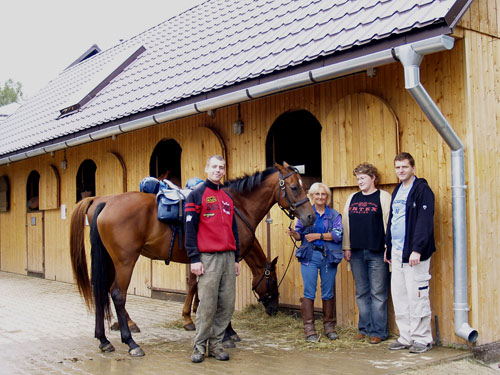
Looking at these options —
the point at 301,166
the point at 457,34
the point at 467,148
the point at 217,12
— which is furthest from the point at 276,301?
the point at 217,12

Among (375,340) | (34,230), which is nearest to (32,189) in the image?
(34,230)

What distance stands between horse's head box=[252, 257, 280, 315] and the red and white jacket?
1580 mm

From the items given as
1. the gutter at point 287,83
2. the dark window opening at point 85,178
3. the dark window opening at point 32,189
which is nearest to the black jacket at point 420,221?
the gutter at point 287,83

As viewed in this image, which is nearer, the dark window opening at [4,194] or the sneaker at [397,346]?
the sneaker at [397,346]

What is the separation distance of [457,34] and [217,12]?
6.88m

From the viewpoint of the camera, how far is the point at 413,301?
5.49 m

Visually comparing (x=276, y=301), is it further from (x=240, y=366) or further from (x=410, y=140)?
(x=410, y=140)

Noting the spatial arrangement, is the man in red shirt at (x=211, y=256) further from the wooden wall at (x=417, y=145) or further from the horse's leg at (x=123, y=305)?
the wooden wall at (x=417, y=145)

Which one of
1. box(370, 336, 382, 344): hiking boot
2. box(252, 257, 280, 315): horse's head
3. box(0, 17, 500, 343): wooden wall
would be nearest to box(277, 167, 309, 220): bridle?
box(0, 17, 500, 343): wooden wall

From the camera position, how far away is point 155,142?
32.7 ft

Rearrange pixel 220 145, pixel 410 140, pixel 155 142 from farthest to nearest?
1. pixel 155 142
2. pixel 220 145
3. pixel 410 140

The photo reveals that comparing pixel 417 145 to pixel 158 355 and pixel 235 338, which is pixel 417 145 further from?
pixel 158 355

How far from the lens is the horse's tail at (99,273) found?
19.3 ft

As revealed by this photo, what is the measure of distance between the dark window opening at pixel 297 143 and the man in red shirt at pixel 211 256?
231cm
